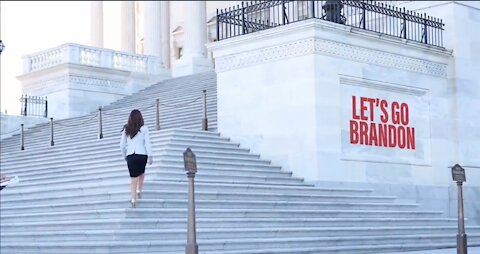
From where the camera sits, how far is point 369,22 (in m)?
26.4

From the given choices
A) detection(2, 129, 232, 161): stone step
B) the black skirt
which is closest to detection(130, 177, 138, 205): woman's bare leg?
the black skirt

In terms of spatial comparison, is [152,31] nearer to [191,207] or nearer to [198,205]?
[198,205]

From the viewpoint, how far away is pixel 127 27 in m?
42.3

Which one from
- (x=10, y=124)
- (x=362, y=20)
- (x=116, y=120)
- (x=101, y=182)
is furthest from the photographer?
(x=10, y=124)

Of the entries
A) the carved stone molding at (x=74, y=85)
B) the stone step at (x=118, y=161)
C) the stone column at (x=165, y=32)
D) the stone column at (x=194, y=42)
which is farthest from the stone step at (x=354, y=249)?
the stone column at (x=165, y=32)

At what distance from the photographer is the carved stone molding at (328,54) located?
21500 mm

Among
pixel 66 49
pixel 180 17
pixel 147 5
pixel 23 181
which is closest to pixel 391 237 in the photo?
pixel 23 181

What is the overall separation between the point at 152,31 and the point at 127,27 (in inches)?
84.6

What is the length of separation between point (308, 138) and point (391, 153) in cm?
258

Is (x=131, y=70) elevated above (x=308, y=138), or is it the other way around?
(x=131, y=70)

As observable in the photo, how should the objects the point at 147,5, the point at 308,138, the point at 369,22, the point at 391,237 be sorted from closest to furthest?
the point at 391,237 < the point at 308,138 < the point at 369,22 < the point at 147,5

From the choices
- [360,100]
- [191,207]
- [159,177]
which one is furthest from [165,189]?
[360,100]

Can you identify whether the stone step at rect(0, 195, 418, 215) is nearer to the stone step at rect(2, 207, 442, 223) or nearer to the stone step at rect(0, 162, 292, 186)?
the stone step at rect(2, 207, 442, 223)

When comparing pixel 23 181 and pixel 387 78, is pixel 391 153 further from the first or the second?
pixel 23 181
